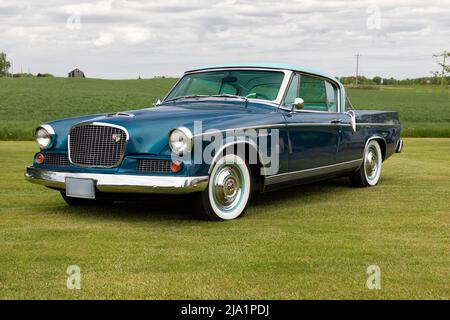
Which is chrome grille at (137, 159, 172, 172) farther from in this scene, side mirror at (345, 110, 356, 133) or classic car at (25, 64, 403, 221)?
side mirror at (345, 110, 356, 133)

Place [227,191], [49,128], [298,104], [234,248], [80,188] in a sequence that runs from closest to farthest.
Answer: [234,248], [80,188], [227,191], [49,128], [298,104]

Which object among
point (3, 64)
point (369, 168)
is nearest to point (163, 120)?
point (369, 168)

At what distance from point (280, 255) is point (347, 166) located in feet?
11.7

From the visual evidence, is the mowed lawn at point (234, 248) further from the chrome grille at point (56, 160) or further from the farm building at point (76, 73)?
the farm building at point (76, 73)

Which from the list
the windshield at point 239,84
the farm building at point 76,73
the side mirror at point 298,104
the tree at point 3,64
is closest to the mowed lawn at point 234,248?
A: the side mirror at point 298,104

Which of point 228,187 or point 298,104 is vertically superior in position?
point 298,104

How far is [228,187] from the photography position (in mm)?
6059

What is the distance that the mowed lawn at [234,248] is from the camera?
3.89 m

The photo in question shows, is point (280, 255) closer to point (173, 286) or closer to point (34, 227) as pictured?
point (173, 286)

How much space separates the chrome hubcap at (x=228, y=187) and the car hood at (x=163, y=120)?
0.42m

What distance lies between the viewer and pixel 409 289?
3912mm

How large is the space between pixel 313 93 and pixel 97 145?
2804 mm

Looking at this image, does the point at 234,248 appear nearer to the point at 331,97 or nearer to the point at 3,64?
the point at 331,97

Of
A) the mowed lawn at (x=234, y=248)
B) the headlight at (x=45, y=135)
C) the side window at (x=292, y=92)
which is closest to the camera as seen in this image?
the mowed lawn at (x=234, y=248)
